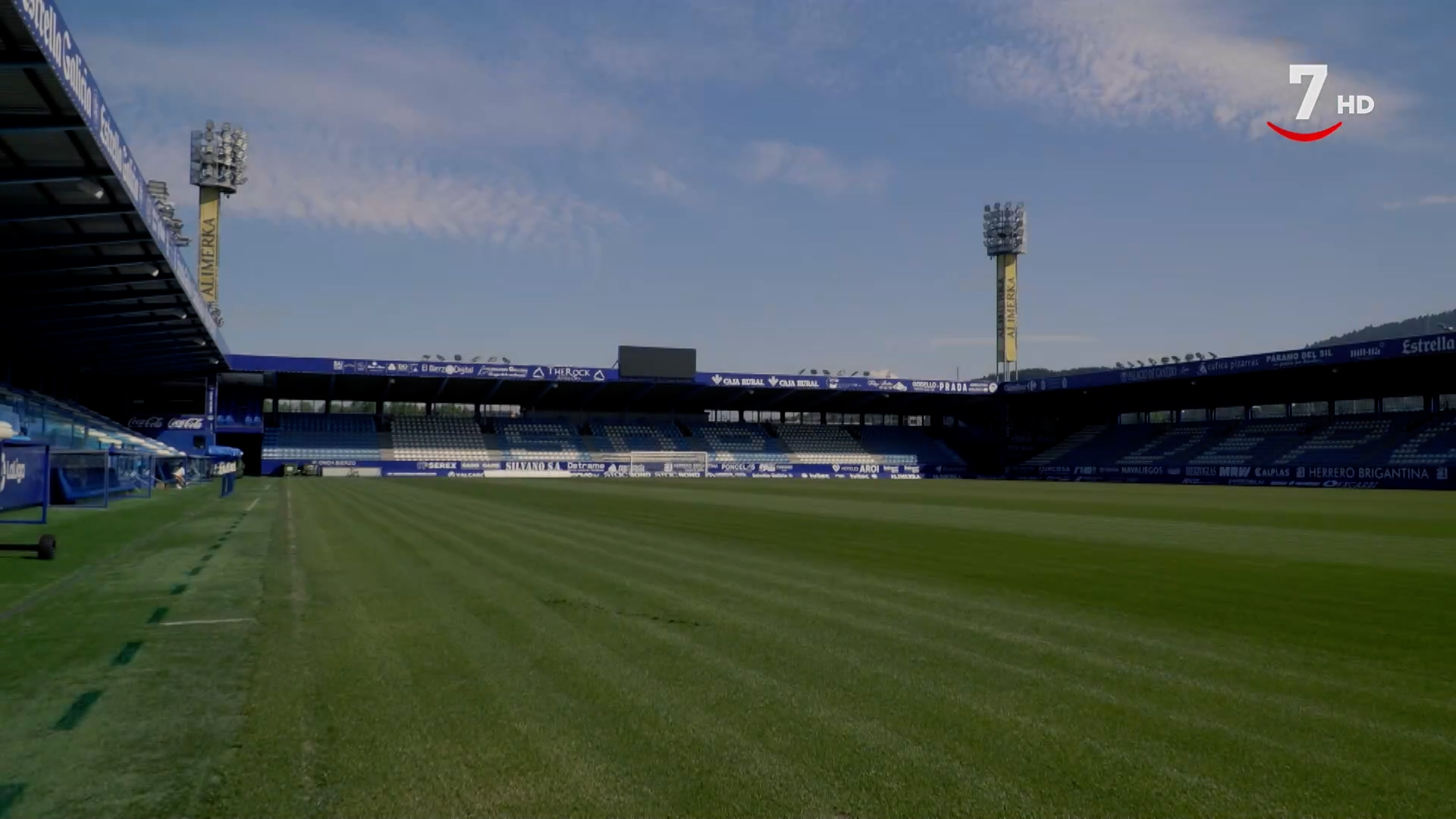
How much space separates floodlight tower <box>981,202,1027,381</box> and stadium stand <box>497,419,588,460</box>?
36.3 meters

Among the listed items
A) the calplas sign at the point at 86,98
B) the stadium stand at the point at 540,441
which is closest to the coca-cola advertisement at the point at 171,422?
the stadium stand at the point at 540,441

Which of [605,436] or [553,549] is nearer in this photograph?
[553,549]

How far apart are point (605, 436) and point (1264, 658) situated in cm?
6694

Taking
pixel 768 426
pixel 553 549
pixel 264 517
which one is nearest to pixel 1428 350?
pixel 768 426

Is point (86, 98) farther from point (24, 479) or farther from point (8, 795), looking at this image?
point (8, 795)

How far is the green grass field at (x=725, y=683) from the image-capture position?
169 inches

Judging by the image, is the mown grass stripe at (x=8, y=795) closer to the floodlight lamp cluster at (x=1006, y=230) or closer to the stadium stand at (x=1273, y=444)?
the stadium stand at (x=1273, y=444)

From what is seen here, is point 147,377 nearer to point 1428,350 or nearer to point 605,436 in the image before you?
point 605,436

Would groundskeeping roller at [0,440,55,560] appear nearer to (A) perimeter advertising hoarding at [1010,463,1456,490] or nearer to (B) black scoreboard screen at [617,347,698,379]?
(B) black scoreboard screen at [617,347,698,379]

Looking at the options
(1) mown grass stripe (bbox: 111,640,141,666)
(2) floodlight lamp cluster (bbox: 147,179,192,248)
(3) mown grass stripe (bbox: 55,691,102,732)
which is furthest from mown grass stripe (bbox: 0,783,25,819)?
(2) floodlight lamp cluster (bbox: 147,179,192,248)

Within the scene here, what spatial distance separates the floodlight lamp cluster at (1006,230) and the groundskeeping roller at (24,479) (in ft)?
243

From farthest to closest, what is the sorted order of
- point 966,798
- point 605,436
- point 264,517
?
point 605,436, point 264,517, point 966,798

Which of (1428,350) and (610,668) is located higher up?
(1428,350)

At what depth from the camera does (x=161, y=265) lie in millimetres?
25062
